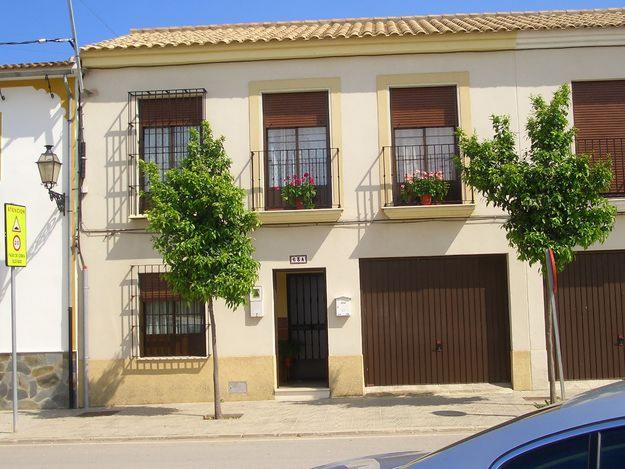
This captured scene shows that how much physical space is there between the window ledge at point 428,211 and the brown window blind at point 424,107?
65.8 inches

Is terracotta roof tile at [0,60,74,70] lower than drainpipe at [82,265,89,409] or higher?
higher

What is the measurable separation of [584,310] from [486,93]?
438 cm

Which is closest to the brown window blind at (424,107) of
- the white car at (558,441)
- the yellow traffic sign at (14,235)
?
Result: the yellow traffic sign at (14,235)

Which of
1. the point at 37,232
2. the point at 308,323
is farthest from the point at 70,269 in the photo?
the point at 308,323

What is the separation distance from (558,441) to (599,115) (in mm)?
11773

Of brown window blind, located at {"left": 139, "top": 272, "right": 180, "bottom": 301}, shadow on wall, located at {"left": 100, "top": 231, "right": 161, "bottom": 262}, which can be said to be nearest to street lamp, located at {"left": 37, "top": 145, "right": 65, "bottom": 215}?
shadow on wall, located at {"left": 100, "top": 231, "right": 161, "bottom": 262}

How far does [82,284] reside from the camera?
526 inches

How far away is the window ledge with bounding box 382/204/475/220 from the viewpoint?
41.8ft

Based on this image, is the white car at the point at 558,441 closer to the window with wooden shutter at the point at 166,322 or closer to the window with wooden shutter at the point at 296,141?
the window with wooden shutter at the point at 296,141

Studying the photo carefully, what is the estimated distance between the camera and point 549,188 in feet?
34.7

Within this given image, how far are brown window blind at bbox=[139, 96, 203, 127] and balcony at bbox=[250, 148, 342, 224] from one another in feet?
4.67

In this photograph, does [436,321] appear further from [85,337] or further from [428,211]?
[85,337]

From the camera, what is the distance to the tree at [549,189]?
413 inches

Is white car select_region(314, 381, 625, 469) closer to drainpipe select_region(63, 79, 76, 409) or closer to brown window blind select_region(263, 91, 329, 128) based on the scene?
brown window blind select_region(263, 91, 329, 128)
